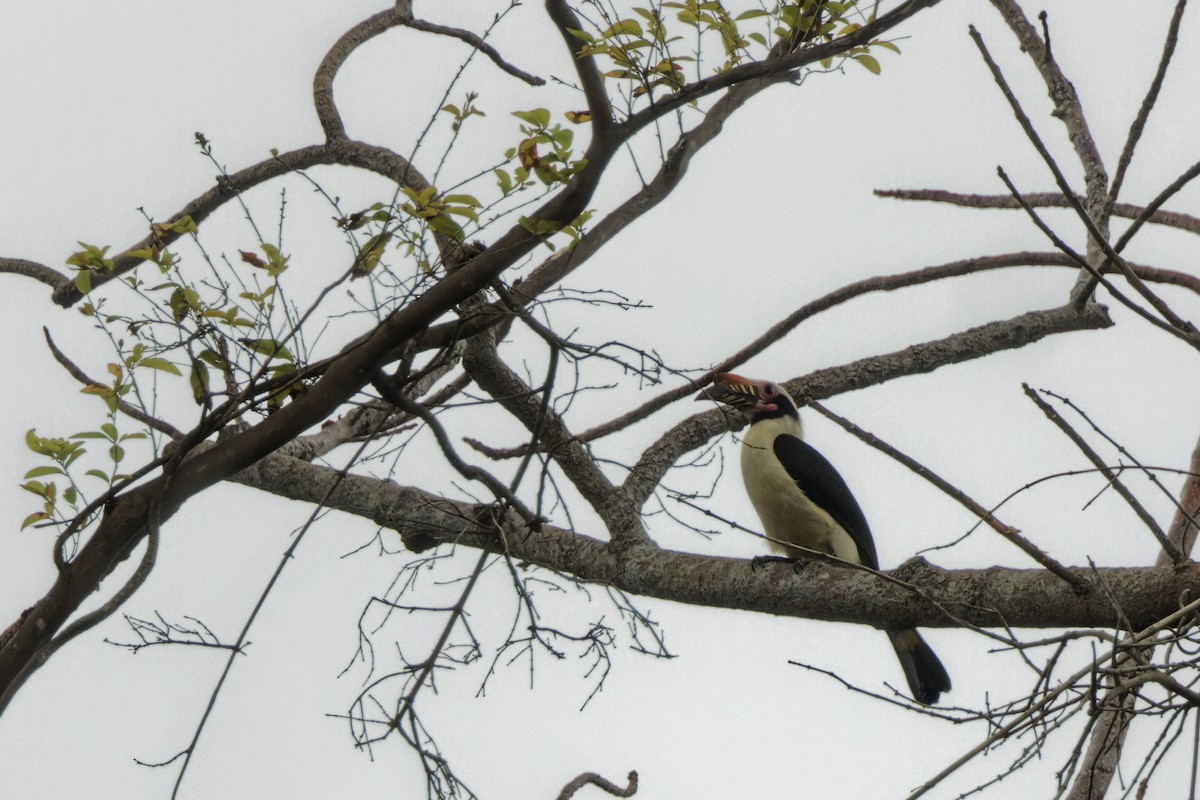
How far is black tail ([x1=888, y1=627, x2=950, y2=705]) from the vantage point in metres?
3.79

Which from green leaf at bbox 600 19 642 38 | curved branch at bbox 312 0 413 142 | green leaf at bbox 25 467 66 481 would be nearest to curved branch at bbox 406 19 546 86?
curved branch at bbox 312 0 413 142

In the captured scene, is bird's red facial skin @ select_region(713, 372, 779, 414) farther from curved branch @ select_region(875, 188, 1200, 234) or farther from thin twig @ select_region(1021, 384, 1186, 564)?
thin twig @ select_region(1021, 384, 1186, 564)

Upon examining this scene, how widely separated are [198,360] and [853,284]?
2.37m

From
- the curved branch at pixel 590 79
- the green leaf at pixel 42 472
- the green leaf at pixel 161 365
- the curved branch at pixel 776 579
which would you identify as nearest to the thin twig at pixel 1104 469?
the curved branch at pixel 776 579

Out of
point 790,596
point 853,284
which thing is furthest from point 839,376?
point 790,596

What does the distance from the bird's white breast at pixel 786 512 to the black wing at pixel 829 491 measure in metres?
0.02

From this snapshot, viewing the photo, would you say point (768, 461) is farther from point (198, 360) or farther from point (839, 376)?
point (198, 360)

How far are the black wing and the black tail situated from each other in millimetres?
506

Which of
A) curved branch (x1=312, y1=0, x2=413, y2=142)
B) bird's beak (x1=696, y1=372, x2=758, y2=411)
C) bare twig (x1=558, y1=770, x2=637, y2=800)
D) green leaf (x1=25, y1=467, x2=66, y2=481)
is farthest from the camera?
bird's beak (x1=696, y1=372, x2=758, y2=411)

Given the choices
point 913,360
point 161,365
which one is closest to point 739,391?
point 913,360

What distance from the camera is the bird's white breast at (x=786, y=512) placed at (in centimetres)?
429

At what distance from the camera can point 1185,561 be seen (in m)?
2.18

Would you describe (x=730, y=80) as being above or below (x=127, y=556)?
above

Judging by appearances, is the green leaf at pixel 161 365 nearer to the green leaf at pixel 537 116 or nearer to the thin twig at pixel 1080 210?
the green leaf at pixel 537 116
